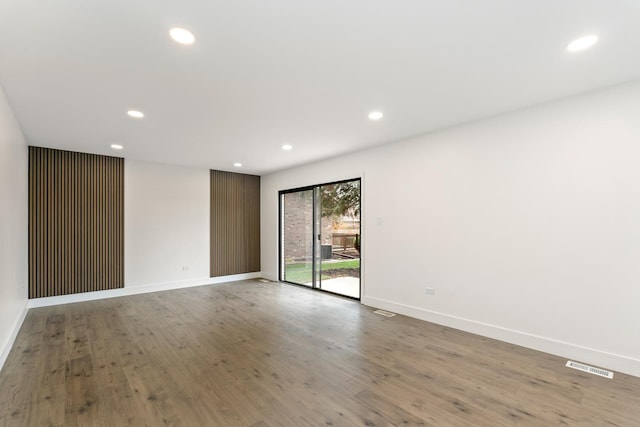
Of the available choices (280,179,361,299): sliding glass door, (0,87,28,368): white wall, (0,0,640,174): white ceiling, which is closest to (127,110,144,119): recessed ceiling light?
(0,0,640,174): white ceiling

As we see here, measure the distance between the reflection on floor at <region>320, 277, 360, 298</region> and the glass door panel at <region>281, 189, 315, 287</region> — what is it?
1.21 feet

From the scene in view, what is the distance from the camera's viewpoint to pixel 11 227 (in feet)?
10.8

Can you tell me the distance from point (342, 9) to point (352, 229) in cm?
401

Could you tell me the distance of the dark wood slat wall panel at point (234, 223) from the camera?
6.76 metres

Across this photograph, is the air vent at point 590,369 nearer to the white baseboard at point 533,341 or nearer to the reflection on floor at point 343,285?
the white baseboard at point 533,341

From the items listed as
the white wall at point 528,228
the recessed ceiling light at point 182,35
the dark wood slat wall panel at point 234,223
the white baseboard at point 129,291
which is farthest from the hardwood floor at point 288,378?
the dark wood slat wall panel at point 234,223

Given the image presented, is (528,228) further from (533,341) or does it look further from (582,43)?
(582,43)

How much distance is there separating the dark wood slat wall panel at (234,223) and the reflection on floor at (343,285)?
223cm

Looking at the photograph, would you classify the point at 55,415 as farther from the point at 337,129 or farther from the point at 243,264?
the point at 243,264

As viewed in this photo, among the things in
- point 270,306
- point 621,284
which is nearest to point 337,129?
point 270,306

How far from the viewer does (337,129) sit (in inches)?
154

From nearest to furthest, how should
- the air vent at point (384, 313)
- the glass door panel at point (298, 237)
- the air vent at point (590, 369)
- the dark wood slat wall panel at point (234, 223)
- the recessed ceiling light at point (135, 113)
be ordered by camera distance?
1. the air vent at point (590, 369)
2. the recessed ceiling light at point (135, 113)
3. the air vent at point (384, 313)
4. the glass door panel at point (298, 237)
5. the dark wood slat wall panel at point (234, 223)

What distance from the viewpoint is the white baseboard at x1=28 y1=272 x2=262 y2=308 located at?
190 inches

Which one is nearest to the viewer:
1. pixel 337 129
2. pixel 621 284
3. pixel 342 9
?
pixel 342 9
